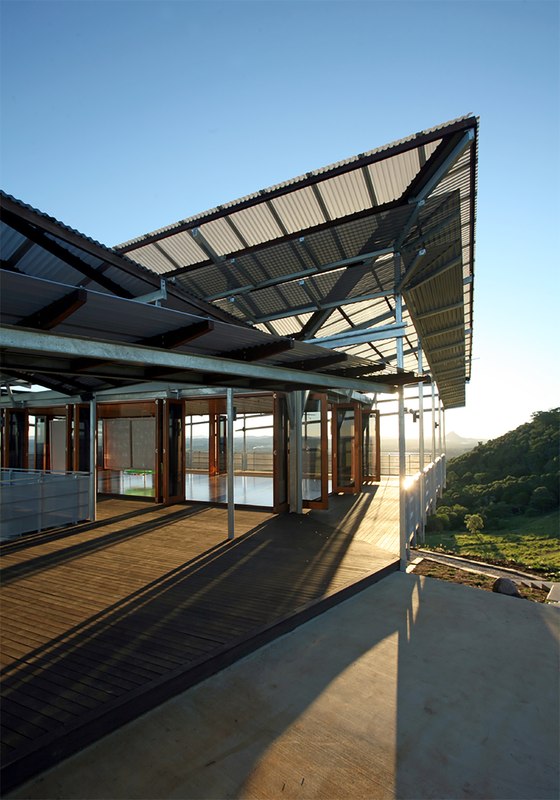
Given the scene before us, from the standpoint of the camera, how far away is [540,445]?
32.9 metres

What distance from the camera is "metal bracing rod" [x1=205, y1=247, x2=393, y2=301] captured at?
7203 mm

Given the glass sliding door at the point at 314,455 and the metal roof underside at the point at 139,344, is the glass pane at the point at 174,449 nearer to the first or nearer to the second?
the glass sliding door at the point at 314,455

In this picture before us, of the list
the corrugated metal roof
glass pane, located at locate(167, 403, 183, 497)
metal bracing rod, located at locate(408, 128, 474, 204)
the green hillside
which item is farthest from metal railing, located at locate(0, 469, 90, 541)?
the green hillside

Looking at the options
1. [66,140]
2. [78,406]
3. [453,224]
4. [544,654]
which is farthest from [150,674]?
[66,140]

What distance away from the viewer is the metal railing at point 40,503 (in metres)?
6.76

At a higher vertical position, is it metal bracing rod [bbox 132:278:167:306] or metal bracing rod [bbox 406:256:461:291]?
metal bracing rod [bbox 406:256:461:291]

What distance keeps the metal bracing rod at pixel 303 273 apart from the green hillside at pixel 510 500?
6373mm

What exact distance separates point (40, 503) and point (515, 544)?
1765 cm

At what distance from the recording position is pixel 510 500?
1045 inches

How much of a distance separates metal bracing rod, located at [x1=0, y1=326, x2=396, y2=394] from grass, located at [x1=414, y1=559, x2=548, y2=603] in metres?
3.06

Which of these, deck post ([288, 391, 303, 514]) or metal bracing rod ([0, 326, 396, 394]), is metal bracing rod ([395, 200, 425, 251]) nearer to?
metal bracing rod ([0, 326, 396, 394])

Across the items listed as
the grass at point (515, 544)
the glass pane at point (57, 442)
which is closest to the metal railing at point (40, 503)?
the glass pane at point (57, 442)

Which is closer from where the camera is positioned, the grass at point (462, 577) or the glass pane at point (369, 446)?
the grass at point (462, 577)

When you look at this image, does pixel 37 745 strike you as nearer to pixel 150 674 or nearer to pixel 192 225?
pixel 150 674
